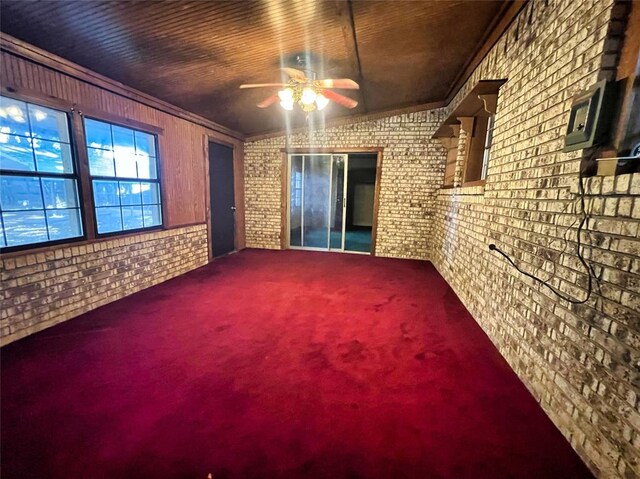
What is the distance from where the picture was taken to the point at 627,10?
142cm

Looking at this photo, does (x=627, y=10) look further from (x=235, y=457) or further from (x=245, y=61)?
(x=235, y=457)

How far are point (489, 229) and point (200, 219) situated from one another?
4342 millimetres

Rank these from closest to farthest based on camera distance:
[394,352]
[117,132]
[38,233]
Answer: [394,352], [38,233], [117,132]

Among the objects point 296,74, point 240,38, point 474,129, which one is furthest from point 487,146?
point 240,38

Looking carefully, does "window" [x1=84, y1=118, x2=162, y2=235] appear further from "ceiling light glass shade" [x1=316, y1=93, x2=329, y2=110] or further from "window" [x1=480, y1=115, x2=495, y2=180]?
"window" [x1=480, y1=115, x2=495, y2=180]

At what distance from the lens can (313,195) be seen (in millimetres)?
6391

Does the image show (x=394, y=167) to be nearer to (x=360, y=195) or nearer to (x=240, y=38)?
(x=240, y=38)

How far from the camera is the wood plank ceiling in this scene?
2078 millimetres

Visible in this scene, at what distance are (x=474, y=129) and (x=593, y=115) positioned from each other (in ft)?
8.35

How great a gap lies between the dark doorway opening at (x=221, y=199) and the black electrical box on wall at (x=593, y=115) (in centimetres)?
495

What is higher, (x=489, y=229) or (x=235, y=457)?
(x=489, y=229)

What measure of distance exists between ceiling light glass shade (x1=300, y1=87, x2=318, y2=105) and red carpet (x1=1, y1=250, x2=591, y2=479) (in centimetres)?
236

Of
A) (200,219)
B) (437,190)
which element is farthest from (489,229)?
(200,219)

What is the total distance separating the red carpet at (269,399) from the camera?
1402mm
